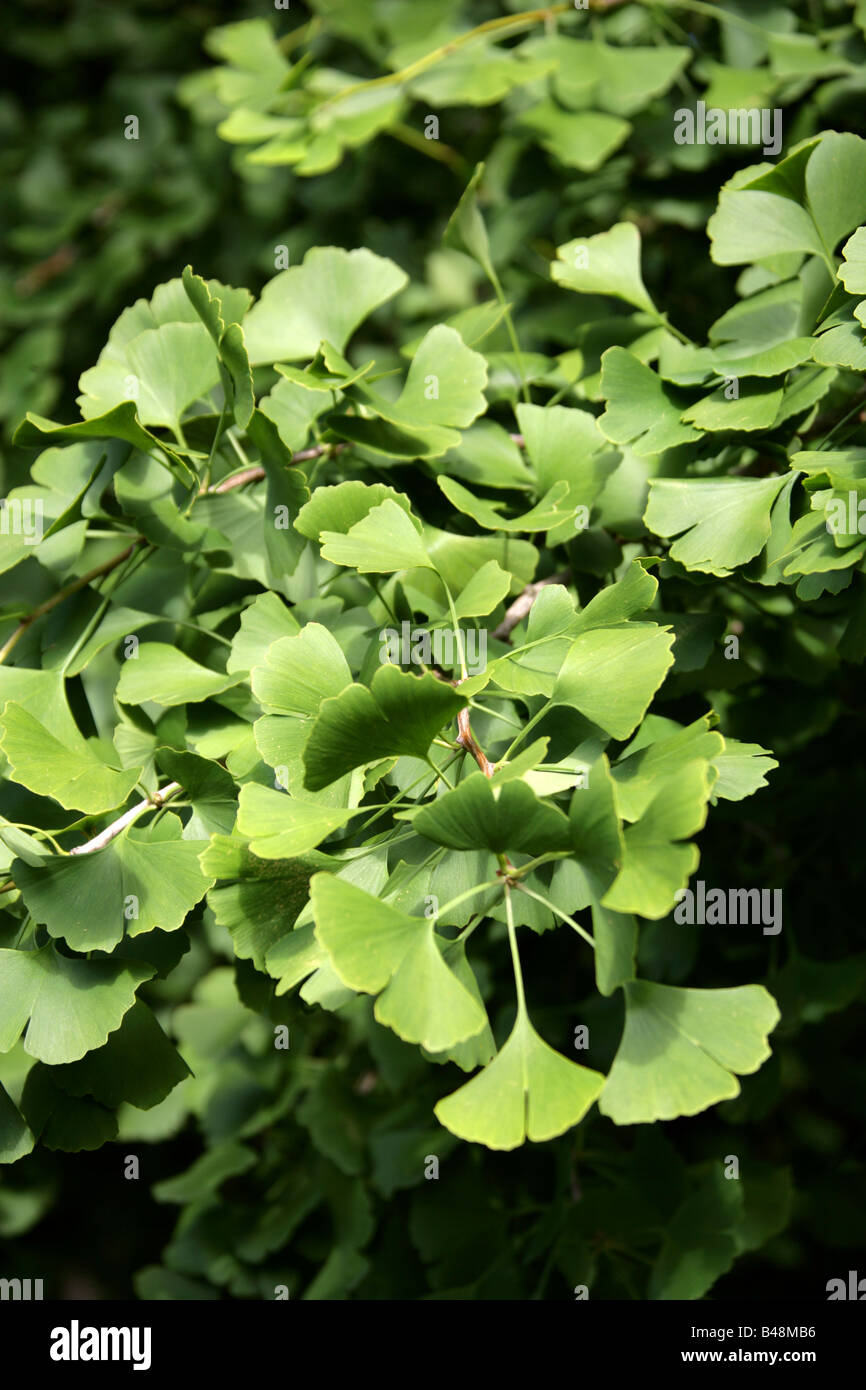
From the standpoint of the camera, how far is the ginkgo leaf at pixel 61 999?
1.51 feet

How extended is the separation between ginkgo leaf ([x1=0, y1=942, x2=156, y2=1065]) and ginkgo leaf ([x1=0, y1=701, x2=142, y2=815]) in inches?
2.9

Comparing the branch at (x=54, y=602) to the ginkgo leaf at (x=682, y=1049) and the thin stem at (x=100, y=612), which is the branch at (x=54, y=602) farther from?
the ginkgo leaf at (x=682, y=1049)

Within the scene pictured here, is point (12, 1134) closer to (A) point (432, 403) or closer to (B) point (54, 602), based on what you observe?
(B) point (54, 602)

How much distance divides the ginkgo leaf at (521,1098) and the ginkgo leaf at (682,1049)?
0.01m

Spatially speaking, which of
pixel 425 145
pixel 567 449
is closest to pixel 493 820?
pixel 567 449

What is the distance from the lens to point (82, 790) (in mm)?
468

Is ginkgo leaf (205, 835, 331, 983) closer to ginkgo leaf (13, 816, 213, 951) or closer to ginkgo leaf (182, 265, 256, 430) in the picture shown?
ginkgo leaf (13, 816, 213, 951)

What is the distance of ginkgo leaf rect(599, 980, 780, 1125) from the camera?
0.40m

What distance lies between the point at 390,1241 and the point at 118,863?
0.53 metres

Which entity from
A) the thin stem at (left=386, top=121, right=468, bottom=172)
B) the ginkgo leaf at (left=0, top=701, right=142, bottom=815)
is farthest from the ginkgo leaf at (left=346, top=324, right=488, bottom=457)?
the thin stem at (left=386, top=121, right=468, bottom=172)

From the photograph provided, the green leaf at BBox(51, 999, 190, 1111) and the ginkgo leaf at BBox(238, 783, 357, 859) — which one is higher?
the ginkgo leaf at BBox(238, 783, 357, 859)

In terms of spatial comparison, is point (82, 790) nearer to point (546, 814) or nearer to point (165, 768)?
point (165, 768)

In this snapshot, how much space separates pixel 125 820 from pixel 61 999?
8cm
